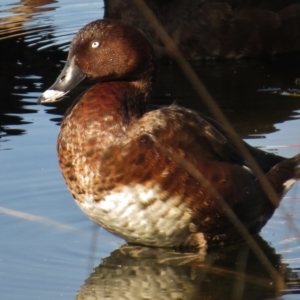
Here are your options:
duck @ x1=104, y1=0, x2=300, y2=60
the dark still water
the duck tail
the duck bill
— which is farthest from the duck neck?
duck @ x1=104, y1=0, x2=300, y2=60

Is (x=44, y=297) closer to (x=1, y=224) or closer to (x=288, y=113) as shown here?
(x=1, y=224)

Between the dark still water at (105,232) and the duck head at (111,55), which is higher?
the duck head at (111,55)

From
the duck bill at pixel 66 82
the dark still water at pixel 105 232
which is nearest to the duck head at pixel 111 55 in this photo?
the duck bill at pixel 66 82

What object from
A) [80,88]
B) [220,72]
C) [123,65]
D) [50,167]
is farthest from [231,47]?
[123,65]

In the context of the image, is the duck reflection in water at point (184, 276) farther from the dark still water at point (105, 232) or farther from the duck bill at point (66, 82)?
the duck bill at point (66, 82)

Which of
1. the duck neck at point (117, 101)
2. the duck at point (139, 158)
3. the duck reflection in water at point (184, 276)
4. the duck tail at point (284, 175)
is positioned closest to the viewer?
the duck reflection in water at point (184, 276)

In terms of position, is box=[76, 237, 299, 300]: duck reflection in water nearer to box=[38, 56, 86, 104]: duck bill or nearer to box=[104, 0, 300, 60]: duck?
box=[38, 56, 86, 104]: duck bill
